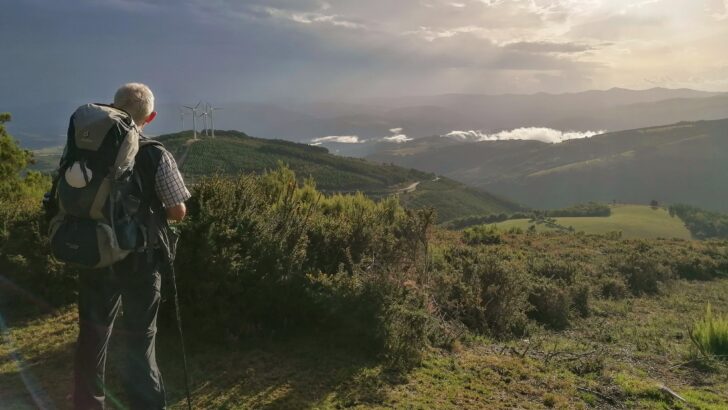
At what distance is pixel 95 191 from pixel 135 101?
2.51 feet

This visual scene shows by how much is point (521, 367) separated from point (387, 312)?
183 cm

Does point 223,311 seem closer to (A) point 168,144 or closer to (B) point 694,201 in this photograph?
(A) point 168,144

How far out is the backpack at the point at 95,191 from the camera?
10.2 ft

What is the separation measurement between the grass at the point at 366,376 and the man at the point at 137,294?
0.93 meters

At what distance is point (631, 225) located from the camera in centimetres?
6731

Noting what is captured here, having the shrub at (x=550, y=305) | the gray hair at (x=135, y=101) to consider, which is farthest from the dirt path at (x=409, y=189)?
the gray hair at (x=135, y=101)

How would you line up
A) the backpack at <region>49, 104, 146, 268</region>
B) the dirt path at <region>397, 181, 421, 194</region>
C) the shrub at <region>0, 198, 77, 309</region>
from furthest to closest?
1. the dirt path at <region>397, 181, 421, 194</region>
2. the shrub at <region>0, 198, 77, 309</region>
3. the backpack at <region>49, 104, 146, 268</region>

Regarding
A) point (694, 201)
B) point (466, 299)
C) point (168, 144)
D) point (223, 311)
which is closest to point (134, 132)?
point (223, 311)

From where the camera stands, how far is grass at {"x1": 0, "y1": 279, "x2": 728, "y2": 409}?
4.50 m

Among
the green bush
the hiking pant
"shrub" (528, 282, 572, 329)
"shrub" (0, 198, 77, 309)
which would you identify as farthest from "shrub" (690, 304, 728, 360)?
"shrub" (0, 198, 77, 309)

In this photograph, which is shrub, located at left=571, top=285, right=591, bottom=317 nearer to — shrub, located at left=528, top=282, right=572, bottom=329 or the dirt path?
shrub, located at left=528, top=282, right=572, bottom=329

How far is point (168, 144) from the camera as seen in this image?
87.9m

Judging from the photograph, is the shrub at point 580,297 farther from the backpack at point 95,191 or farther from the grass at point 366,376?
the backpack at point 95,191

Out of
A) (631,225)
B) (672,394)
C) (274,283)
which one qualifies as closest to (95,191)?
(274,283)
